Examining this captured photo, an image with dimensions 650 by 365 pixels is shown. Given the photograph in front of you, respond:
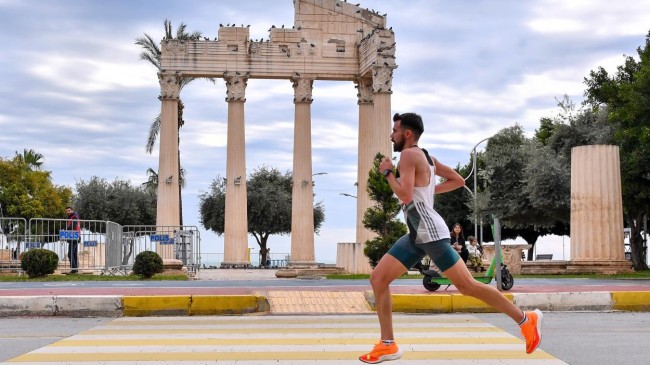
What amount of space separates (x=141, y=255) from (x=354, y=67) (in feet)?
72.1

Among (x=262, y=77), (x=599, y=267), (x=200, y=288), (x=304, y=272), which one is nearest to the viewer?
(x=200, y=288)

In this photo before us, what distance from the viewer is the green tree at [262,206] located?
235 ft

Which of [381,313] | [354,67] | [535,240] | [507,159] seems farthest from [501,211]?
[381,313]

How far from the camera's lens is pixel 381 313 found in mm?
7957

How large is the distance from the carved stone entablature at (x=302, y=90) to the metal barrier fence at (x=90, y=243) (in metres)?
12.5

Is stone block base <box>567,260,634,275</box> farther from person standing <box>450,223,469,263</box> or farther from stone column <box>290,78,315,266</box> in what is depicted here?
stone column <box>290,78,315,266</box>

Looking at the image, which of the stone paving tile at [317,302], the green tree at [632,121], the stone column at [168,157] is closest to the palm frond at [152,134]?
the stone column at [168,157]

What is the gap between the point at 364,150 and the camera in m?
45.6

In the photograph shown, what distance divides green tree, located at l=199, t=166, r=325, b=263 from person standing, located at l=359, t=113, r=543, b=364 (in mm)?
61278

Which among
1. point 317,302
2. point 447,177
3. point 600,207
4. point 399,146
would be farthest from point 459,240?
point 399,146

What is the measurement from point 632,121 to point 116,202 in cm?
5030

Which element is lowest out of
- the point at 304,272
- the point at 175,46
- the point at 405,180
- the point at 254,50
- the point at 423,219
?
the point at 304,272

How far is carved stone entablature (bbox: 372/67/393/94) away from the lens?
4284 cm

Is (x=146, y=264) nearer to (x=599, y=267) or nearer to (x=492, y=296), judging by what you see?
(x=599, y=267)
